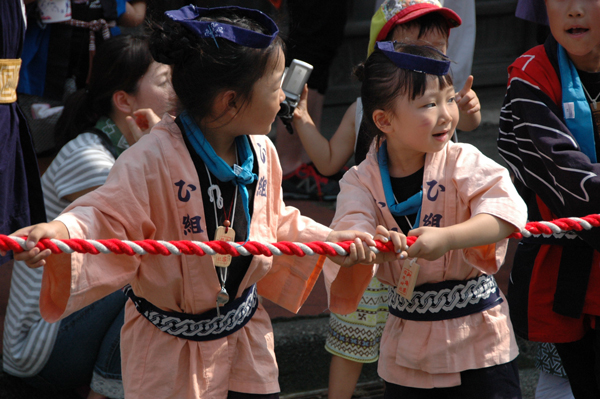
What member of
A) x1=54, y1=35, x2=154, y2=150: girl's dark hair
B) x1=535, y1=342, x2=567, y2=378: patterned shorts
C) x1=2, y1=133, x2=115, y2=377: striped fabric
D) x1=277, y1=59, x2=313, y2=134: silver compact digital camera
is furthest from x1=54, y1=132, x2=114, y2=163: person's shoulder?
x1=535, y1=342, x2=567, y2=378: patterned shorts

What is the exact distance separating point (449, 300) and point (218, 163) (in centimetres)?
76

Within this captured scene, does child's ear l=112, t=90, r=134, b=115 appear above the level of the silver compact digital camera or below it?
below

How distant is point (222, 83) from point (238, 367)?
0.80 meters

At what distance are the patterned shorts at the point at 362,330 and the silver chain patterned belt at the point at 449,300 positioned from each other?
673 mm

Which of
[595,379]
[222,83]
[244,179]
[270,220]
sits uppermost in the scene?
[222,83]

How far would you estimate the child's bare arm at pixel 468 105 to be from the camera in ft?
7.79

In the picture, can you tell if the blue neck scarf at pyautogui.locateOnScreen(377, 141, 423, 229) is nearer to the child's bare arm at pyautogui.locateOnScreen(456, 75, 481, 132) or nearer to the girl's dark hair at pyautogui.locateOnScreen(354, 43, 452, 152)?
the girl's dark hair at pyautogui.locateOnScreen(354, 43, 452, 152)

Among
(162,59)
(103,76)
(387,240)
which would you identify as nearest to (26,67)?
(103,76)

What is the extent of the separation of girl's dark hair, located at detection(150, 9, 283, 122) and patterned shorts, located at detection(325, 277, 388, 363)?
3.59ft

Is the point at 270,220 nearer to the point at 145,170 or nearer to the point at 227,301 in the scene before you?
the point at 227,301

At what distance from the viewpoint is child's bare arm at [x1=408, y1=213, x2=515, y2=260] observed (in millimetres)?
1583

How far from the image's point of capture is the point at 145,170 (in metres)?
1.71

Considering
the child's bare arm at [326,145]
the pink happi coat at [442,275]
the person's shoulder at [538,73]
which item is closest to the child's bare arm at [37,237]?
the pink happi coat at [442,275]

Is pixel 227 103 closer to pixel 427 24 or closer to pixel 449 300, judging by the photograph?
pixel 449 300
